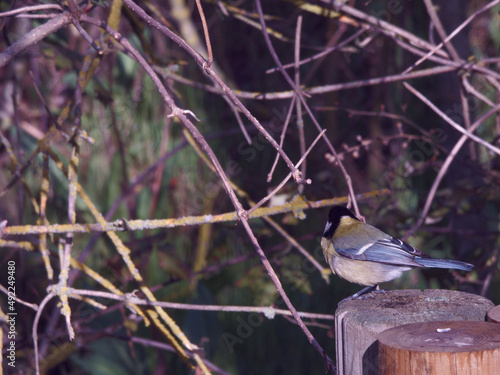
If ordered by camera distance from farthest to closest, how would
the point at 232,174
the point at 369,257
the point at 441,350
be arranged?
the point at 232,174 < the point at 369,257 < the point at 441,350

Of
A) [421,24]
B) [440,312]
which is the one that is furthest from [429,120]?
[440,312]

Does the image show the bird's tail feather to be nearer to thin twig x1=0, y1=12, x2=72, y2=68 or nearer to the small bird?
the small bird

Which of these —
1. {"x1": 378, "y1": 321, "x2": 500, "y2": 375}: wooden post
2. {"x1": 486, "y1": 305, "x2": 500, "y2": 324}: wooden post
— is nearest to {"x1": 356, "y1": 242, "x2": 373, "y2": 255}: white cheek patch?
{"x1": 486, "y1": 305, "x2": 500, "y2": 324}: wooden post

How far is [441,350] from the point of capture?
1.02m

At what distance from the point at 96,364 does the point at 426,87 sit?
10.3 ft

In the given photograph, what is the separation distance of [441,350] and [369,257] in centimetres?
106

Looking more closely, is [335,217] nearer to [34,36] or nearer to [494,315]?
[494,315]

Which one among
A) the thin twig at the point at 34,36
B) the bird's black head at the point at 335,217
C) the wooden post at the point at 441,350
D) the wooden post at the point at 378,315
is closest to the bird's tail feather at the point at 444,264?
the wooden post at the point at 378,315

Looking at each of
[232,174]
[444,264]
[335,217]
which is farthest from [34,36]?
[232,174]

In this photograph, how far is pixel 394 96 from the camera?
15.3 ft

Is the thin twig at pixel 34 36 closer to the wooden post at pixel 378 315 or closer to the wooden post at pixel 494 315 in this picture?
the wooden post at pixel 378 315

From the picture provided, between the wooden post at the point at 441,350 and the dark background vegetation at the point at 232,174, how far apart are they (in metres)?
0.88

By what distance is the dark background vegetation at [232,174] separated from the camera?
8.20 ft

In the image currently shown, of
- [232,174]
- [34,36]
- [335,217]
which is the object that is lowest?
[335,217]
